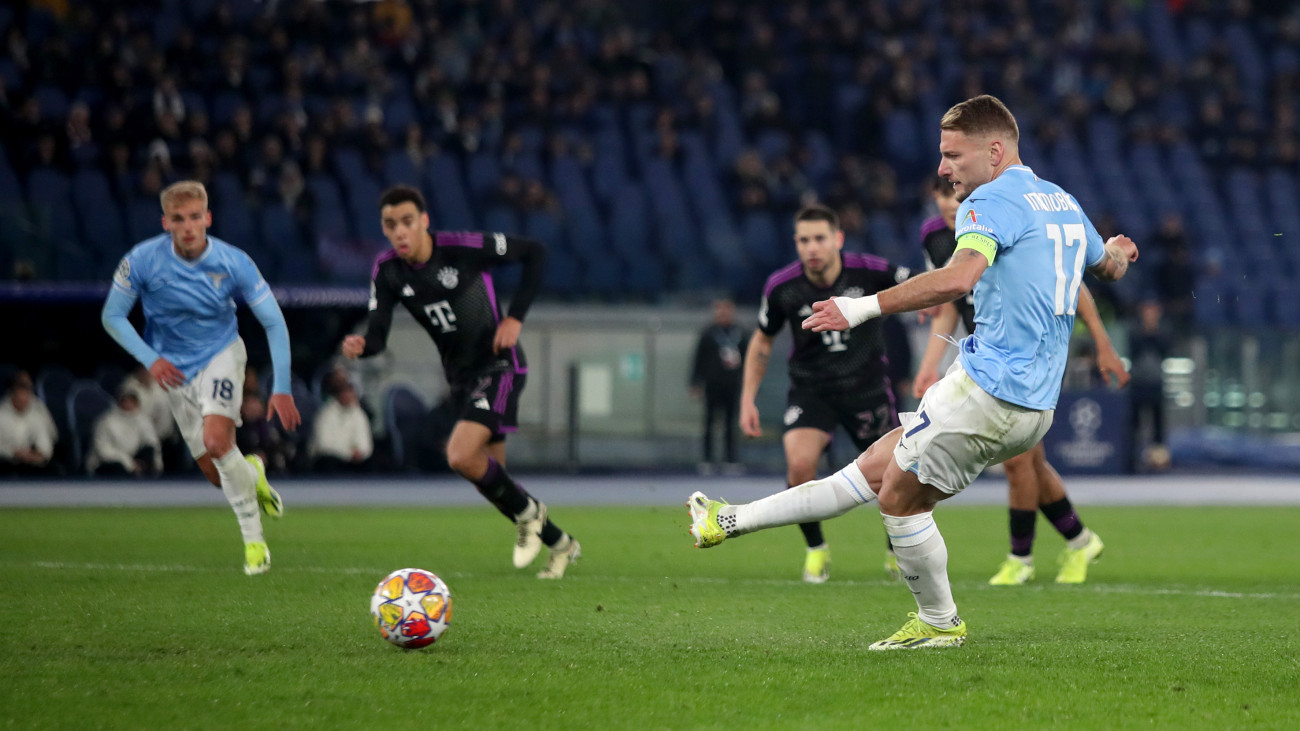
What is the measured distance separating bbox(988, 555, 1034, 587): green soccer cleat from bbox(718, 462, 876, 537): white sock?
2.83 metres

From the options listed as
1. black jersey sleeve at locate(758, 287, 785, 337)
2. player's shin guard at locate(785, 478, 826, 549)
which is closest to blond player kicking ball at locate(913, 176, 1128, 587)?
black jersey sleeve at locate(758, 287, 785, 337)

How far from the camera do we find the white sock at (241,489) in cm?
837

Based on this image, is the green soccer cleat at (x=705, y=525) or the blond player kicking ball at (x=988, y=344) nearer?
the blond player kicking ball at (x=988, y=344)

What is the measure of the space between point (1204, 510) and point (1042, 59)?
15054mm

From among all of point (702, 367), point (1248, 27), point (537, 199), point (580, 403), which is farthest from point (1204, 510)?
point (1248, 27)

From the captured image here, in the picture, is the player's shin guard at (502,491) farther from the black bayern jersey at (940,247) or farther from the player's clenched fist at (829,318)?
the player's clenched fist at (829,318)

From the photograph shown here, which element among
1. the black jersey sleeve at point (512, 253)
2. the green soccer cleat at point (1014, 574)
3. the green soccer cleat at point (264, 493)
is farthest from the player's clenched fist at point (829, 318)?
the green soccer cleat at point (264, 493)

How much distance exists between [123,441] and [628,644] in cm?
1295

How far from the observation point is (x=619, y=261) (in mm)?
20984

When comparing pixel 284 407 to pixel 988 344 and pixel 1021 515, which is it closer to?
pixel 1021 515

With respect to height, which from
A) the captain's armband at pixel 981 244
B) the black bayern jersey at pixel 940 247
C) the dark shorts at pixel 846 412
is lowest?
the dark shorts at pixel 846 412

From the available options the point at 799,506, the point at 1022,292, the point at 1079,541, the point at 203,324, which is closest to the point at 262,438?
the point at 203,324

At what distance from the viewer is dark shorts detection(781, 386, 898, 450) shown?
8.57 meters

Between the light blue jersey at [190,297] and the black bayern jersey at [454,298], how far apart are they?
0.58 m
